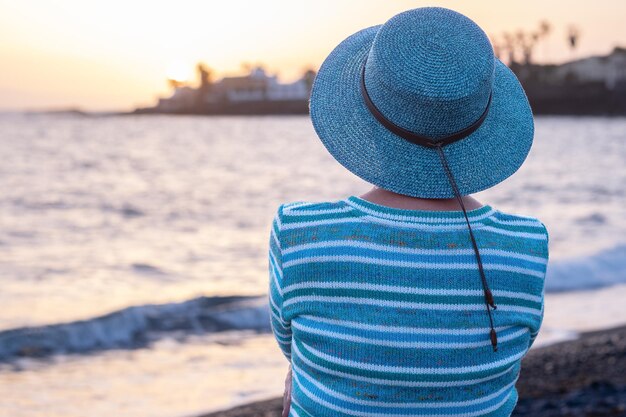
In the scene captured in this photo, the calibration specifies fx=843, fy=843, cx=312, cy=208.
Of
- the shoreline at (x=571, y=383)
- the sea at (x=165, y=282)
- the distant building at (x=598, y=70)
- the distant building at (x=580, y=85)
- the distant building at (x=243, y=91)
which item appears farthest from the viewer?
the distant building at (x=243, y=91)

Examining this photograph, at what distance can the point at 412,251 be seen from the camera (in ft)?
4.59

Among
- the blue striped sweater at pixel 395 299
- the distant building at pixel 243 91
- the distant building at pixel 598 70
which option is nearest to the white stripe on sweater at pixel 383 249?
the blue striped sweater at pixel 395 299

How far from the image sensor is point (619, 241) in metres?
11.1

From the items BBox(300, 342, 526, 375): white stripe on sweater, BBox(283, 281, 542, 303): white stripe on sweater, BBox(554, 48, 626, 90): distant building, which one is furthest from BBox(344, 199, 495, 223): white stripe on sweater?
BBox(554, 48, 626, 90): distant building

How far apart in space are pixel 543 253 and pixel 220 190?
17.2 metres

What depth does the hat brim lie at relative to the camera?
145 centimetres

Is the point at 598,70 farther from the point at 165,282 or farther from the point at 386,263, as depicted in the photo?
the point at 386,263

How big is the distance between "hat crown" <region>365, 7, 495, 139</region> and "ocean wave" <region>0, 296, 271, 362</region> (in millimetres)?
4846

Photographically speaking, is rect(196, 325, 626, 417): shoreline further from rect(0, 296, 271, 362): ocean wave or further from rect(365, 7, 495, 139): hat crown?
rect(365, 7, 495, 139): hat crown

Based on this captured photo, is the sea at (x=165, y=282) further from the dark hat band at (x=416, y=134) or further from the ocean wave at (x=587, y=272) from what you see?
the dark hat band at (x=416, y=134)

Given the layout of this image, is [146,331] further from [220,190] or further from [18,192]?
[220,190]

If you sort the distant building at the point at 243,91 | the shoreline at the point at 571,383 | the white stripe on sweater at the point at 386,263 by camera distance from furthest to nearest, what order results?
the distant building at the point at 243,91
the shoreline at the point at 571,383
the white stripe on sweater at the point at 386,263

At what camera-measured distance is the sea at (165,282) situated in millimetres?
5059

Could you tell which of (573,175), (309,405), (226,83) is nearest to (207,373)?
(309,405)
